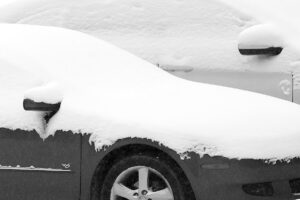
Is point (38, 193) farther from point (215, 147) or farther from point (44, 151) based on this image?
point (215, 147)

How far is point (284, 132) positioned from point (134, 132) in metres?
0.98

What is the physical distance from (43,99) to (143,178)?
2.85ft

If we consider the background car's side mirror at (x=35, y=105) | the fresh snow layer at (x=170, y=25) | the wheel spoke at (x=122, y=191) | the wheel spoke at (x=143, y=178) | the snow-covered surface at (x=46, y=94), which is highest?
the fresh snow layer at (x=170, y=25)

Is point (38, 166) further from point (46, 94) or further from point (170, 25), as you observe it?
point (170, 25)

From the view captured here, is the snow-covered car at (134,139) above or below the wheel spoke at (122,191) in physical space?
above

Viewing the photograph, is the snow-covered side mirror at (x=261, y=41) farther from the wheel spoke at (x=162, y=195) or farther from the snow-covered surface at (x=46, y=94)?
the wheel spoke at (x=162, y=195)

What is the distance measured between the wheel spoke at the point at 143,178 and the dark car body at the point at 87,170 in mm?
136

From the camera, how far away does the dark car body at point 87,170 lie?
4254mm

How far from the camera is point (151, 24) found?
6.96 meters

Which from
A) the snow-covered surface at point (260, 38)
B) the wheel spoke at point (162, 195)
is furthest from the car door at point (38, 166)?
the snow-covered surface at point (260, 38)

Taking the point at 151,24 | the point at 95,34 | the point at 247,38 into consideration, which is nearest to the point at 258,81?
the point at 247,38

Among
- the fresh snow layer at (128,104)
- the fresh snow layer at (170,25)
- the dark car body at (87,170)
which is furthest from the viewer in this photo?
the fresh snow layer at (170,25)

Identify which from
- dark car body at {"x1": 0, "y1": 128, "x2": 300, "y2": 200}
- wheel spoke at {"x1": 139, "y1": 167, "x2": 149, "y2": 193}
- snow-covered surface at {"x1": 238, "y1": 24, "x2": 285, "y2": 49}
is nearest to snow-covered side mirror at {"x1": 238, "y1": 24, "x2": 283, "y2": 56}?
snow-covered surface at {"x1": 238, "y1": 24, "x2": 285, "y2": 49}

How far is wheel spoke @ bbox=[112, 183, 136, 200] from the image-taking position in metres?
4.46
